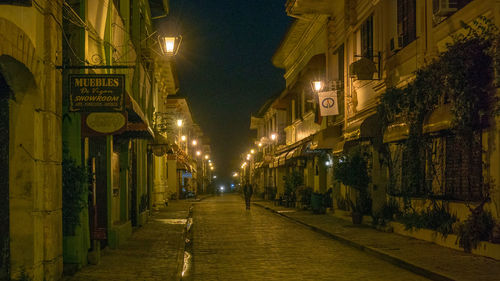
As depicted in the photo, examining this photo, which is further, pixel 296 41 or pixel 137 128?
pixel 296 41

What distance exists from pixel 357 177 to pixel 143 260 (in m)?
9.56

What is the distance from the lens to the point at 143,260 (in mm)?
11766

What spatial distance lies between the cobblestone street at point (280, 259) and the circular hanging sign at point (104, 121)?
3.16m

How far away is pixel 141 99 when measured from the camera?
67.4 feet

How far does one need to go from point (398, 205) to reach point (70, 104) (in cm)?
1084

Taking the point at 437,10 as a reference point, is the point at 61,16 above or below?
below

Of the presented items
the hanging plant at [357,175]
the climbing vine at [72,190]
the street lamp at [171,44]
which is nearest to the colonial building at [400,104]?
the hanging plant at [357,175]

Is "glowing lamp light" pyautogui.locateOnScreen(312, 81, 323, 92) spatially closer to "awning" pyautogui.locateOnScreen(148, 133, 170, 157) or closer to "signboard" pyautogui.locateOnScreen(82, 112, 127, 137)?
"awning" pyautogui.locateOnScreen(148, 133, 170, 157)

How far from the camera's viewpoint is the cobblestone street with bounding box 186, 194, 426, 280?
10078 millimetres

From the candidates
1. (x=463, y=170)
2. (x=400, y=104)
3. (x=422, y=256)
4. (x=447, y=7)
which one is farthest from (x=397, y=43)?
(x=422, y=256)

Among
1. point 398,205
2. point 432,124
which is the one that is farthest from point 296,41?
point 432,124

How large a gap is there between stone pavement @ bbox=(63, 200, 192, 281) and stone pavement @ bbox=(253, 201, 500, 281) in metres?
4.41

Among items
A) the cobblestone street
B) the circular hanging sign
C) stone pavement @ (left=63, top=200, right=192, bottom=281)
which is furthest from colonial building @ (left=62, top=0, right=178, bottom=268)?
the cobblestone street

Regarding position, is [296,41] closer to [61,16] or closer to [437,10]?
[437,10]
